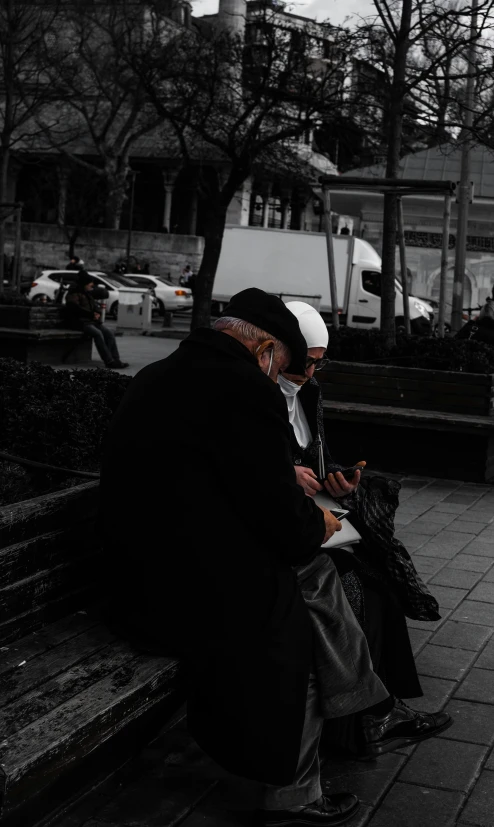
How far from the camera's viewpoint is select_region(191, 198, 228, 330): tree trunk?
22562 millimetres

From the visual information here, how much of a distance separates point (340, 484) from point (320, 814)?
3.83 ft

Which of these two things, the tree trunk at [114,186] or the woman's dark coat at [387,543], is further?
the tree trunk at [114,186]

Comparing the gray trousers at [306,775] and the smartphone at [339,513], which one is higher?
the smartphone at [339,513]

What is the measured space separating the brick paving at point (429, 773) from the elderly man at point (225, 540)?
11.6 inches

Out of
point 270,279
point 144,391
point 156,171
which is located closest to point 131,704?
point 144,391

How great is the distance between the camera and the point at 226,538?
319cm

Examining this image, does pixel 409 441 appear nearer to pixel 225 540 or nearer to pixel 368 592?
pixel 368 592

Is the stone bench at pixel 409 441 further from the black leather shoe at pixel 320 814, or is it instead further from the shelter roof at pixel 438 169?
the shelter roof at pixel 438 169

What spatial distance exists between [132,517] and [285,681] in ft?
2.10

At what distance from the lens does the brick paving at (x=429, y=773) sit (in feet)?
11.2

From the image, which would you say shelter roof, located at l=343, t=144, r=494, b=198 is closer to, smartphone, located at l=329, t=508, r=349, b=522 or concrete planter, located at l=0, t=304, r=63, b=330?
concrete planter, located at l=0, t=304, r=63, b=330

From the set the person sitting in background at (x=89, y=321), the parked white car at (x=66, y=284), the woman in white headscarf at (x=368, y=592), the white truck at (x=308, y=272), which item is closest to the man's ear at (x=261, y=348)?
the woman in white headscarf at (x=368, y=592)

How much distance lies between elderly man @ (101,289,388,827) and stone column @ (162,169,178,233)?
183 ft

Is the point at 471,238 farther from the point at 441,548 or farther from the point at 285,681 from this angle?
the point at 285,681
